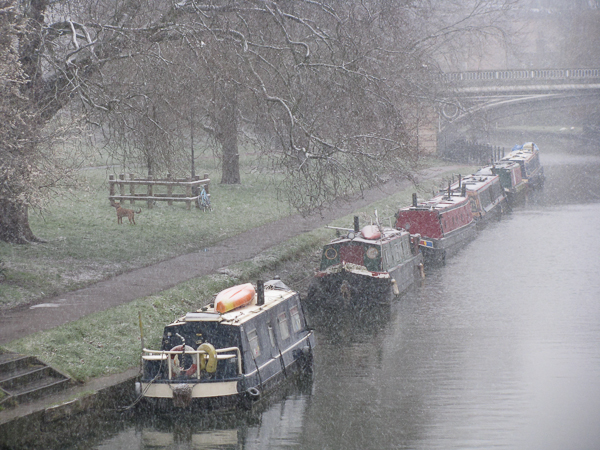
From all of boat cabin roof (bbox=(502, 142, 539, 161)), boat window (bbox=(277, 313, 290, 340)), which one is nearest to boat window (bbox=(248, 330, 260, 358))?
boat window (bbox=(277, 313, 290, 340))

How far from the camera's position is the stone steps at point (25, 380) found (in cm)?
1222

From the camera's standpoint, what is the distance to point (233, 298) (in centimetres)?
1429

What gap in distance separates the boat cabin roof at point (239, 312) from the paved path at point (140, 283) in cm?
289

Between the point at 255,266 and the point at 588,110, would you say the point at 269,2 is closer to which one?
the point at 255,266

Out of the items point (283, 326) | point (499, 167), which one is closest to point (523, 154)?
point (499, 167)

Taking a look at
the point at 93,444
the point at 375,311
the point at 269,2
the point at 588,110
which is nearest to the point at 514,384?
the point at 375,311

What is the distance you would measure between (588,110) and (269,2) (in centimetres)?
6975

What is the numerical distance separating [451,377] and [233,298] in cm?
469

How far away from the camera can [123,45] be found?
17.8 meters

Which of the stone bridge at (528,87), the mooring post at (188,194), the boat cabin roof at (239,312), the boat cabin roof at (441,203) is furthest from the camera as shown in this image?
the stone bridge at (528,87)

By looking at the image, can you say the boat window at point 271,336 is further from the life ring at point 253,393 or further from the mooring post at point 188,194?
the mooring post at point 188,194

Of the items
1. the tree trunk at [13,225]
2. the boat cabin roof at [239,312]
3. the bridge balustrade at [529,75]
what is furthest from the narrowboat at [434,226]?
the bridge balustrade at [529,75]

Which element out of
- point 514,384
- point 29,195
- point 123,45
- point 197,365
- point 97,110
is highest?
point 123,45

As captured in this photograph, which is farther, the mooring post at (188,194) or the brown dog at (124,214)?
the mooring post at (188,194)
